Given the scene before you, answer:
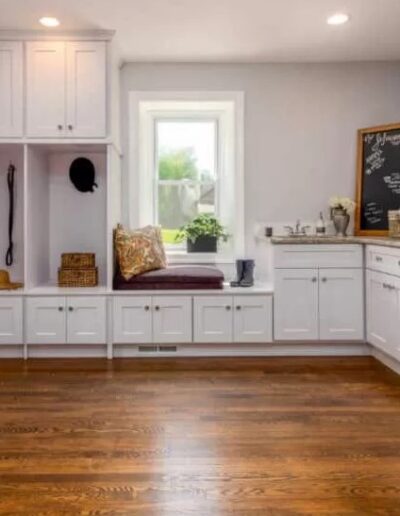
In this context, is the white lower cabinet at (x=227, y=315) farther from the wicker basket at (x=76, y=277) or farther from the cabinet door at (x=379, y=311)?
the wicker basket at (x=76, y=277)

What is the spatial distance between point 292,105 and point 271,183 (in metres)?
0.72

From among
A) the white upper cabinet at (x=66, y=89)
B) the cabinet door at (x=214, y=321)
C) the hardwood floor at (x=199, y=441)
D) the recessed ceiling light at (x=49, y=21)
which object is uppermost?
the recessed ceiling light at (x=49, y=21)

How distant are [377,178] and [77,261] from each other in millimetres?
2683

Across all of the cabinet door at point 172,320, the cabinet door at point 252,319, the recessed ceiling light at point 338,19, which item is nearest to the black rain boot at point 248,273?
the cabinet door at point 252,319

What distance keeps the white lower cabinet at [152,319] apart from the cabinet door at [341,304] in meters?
1.05

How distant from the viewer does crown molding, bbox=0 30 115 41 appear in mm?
3936

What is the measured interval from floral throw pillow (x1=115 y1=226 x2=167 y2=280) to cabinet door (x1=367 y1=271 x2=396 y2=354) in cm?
166

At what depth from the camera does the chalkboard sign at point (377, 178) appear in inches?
176

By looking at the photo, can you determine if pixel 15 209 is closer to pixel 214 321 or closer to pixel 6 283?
pixel 6 283

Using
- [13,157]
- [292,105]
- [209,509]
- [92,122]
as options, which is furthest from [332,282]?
[13,157]

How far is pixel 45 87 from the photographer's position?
157 inches

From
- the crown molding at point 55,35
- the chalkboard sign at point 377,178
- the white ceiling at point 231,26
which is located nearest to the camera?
the white ceiling at point 231,26

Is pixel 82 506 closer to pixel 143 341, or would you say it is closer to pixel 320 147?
pixel 143 341

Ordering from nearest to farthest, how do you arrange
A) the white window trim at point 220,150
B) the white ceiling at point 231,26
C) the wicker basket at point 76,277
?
the white ceiling at point 231,26 < the wicker basket at point 76,277 < the white window trim at point 220,150
